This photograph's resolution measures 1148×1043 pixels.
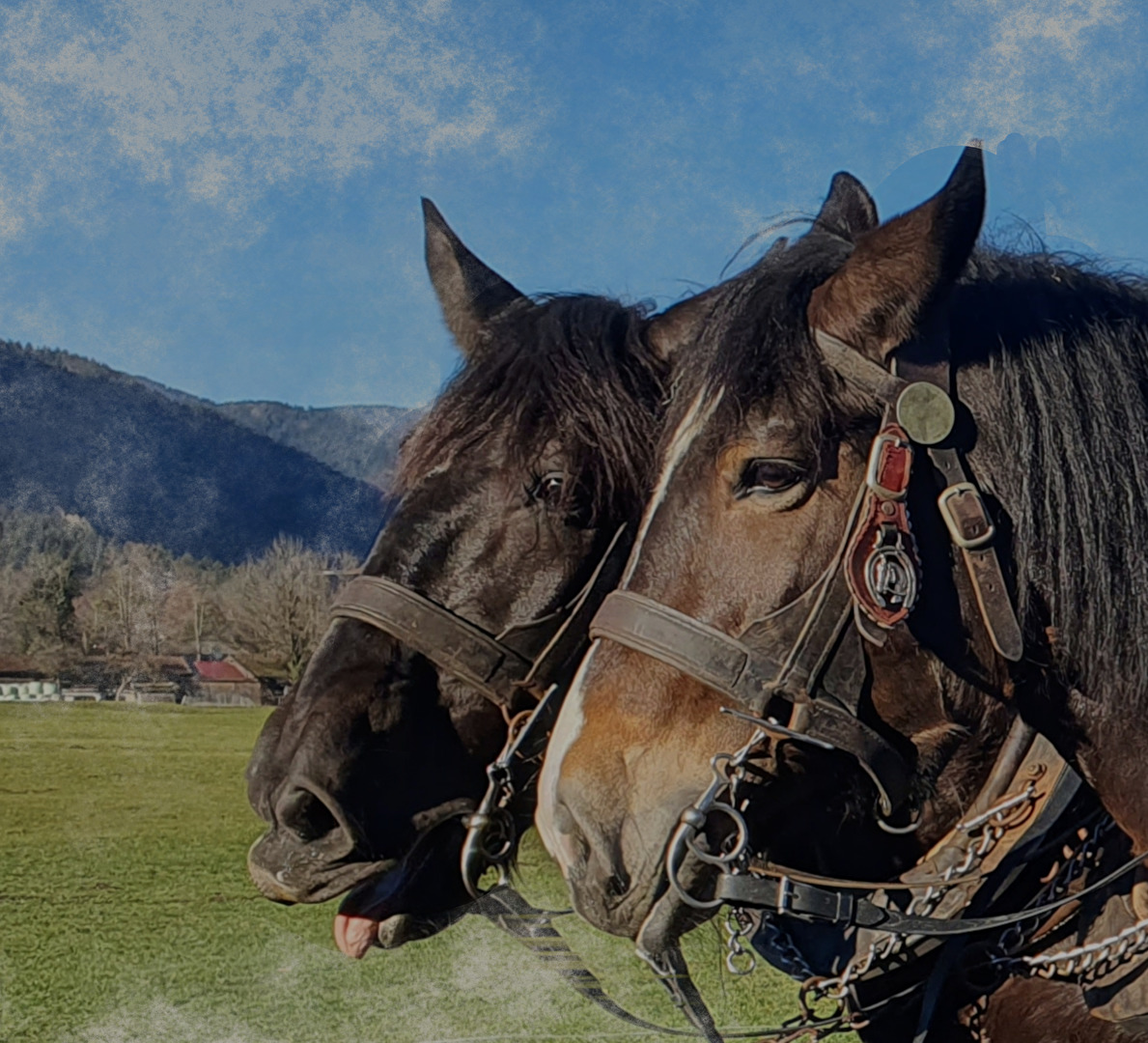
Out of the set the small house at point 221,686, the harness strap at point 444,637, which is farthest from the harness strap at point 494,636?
the small house at point 221,686

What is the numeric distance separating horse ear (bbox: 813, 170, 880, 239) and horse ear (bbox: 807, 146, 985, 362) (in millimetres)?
633

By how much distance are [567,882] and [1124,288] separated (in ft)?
5.21

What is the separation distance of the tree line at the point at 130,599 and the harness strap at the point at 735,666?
206 inches

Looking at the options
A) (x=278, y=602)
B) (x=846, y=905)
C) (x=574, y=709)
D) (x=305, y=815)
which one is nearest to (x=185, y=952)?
(x=278, y=602)

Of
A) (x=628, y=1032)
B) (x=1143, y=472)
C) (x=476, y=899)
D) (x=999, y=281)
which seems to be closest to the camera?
(x=1143, y=472)

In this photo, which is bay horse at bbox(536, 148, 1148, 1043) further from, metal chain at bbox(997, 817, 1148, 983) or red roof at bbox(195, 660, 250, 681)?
red roof at bbox(195, 660, 250, 681)

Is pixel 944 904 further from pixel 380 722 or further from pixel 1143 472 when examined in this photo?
pixel 380 722

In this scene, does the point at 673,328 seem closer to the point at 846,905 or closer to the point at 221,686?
the point at 846,905

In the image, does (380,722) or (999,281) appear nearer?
(999,281)

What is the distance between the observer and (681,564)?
2.06 m

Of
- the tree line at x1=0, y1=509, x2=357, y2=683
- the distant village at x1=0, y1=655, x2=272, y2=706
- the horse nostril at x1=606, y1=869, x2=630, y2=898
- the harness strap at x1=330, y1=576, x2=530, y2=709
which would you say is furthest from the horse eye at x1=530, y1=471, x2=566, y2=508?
the distant village at x1=0, y1=655, x2=272, y2=706

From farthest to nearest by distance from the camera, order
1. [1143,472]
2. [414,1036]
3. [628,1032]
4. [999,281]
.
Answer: [628,1032]
[414,1036]
[999,281]
[1143,472]

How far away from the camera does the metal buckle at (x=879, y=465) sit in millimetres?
1999

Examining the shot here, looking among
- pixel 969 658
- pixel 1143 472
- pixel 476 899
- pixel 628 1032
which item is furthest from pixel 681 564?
pixel 628 1032
